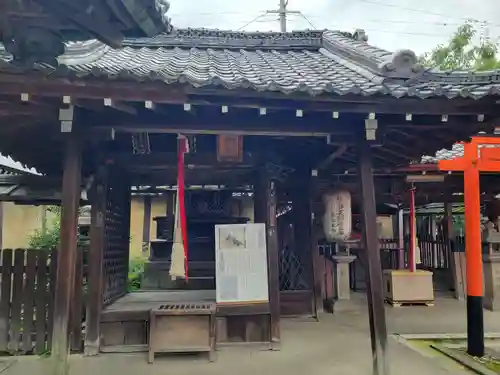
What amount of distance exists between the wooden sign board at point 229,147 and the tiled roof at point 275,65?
82 cm

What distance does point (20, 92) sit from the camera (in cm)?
406

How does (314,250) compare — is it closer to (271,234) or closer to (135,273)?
(271,234)

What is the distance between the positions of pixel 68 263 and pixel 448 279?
1141 centimetres

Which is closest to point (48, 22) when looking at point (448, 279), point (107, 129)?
point (107, 129)

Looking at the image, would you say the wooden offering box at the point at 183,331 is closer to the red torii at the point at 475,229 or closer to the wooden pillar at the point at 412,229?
the red torii at the point at 475,229

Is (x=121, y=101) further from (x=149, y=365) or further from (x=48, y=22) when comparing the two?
(x=149, y=365)

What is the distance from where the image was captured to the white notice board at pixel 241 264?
264 inches

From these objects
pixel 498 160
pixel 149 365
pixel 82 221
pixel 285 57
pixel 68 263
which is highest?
pixel 285 57

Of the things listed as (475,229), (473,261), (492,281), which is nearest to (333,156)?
(475,229)

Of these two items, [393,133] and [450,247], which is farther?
[450,247]

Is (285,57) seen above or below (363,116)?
above

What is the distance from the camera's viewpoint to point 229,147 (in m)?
5.91

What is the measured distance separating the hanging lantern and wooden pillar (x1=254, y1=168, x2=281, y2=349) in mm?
816

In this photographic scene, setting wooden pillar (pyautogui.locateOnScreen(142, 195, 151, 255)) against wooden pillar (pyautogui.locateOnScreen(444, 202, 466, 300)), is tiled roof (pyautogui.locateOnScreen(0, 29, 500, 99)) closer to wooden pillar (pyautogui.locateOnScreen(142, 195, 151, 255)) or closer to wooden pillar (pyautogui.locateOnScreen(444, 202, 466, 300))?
wooden pillar (pyautogui.locateOnScreen(444, 202, 466, 300))
